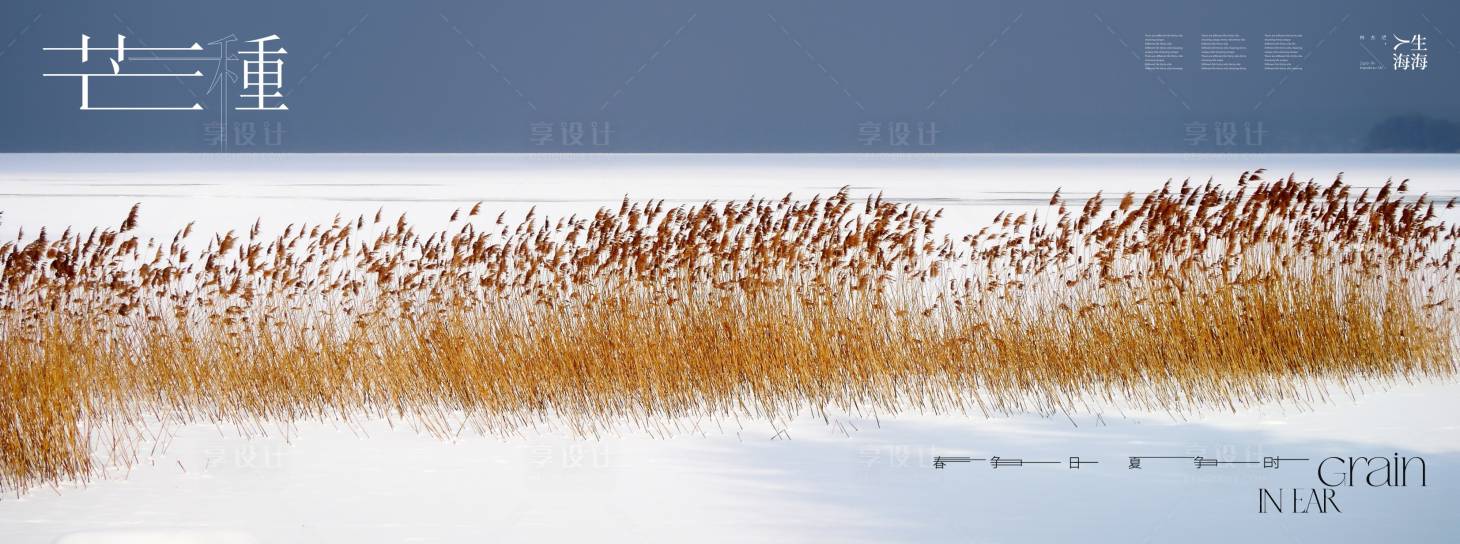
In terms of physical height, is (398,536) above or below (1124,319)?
below

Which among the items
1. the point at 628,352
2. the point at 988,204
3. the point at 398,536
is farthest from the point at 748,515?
the point at 988,204

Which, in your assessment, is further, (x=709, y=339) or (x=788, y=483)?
(x=709, y=339)

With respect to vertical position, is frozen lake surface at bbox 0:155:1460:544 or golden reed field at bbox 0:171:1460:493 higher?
golden reed field at bbox 0:171:1460:493

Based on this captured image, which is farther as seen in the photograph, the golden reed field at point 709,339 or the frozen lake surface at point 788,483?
the golden reed field at point 709,339

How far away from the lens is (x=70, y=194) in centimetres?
2220

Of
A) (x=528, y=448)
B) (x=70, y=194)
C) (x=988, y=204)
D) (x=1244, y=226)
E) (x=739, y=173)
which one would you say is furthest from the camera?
(x=739, y=173)

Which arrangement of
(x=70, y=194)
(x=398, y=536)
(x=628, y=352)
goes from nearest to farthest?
(x=398, y=536)
(x=628, y=352)
(x=70, y=194)

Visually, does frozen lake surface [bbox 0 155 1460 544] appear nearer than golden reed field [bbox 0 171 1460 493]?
Yes

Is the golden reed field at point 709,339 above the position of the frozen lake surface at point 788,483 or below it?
above

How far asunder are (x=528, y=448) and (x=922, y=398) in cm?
180

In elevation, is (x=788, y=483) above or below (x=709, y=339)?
below

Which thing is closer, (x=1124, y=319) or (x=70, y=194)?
(x=1124, y=319)

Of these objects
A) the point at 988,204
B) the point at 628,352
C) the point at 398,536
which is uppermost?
the point at 988,204

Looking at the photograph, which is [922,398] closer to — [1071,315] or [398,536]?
[1071,315]
